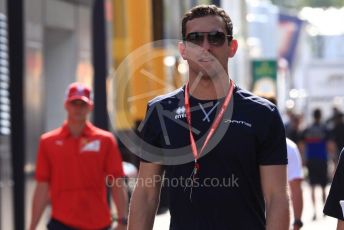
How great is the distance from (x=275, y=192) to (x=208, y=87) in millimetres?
647

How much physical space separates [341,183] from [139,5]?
13205 mm

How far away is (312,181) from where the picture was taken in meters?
21.5

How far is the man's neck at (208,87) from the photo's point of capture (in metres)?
5.75

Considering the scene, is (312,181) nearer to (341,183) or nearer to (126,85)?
(126,85)

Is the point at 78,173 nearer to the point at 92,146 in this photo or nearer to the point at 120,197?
the point at 92,146

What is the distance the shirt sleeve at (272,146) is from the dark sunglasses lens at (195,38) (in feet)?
1.78

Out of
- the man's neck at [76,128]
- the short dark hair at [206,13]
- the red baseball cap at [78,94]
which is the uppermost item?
the short dark hair at [206,13]

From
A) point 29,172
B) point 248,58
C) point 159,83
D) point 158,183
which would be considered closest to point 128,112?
point 159,83

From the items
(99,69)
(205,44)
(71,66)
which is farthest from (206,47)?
(71,66)

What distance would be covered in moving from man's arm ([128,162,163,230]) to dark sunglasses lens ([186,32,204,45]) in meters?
0.69

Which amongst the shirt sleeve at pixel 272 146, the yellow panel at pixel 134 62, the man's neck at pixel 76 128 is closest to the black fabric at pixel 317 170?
the yellow panel at pixel 134 62

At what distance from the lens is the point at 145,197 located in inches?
232

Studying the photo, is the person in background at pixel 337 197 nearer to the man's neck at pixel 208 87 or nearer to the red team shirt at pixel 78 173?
the man's neck at pixel 208 87

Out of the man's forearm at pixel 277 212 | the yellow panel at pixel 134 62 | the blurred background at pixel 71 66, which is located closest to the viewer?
the man's forearm at pixel 277 212
